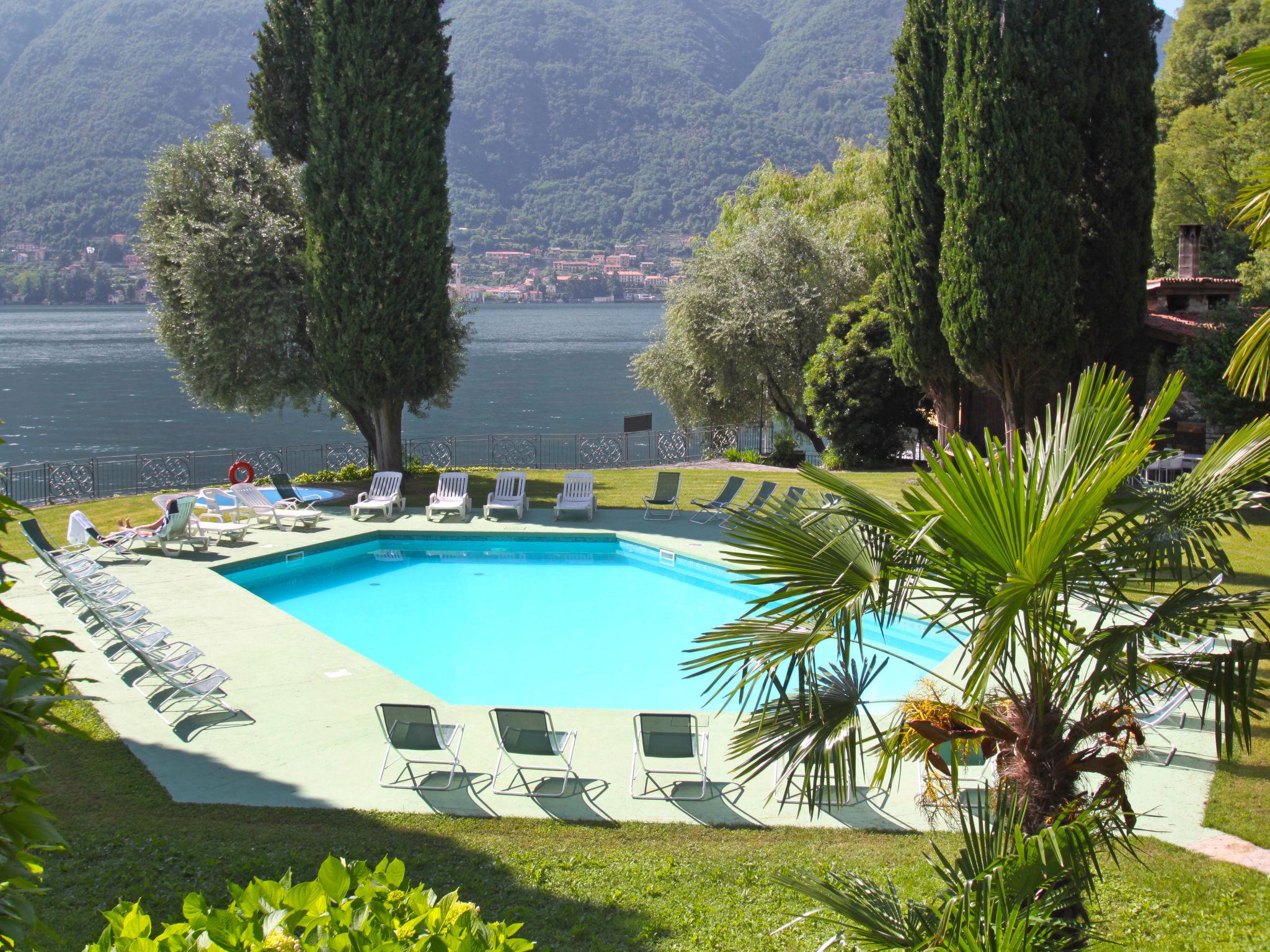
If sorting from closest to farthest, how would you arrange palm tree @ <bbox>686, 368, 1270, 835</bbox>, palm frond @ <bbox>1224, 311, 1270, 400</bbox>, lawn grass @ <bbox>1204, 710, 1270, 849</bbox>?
palm tree @ <bbox>686, 368, 1270, 835</bbox> < palm frond @ <bbox>1224, 311, 1270, 400</bbox> < lawn grass @ <bbox>1204, 710, 1270, 849</bbox>

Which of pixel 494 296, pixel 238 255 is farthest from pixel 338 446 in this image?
pixel 494 296

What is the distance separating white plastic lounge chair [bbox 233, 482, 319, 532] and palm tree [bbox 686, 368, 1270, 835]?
1453 centimetres

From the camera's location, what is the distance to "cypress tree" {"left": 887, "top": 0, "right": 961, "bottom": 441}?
1877cm

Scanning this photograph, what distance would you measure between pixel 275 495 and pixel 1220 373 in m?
16.9

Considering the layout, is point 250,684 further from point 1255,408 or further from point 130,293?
point 130,293

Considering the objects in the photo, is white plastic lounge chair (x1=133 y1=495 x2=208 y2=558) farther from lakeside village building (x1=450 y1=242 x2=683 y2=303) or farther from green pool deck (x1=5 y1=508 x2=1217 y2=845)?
lakeside village building (x1=450 y1=242 x2=683 y2=303)

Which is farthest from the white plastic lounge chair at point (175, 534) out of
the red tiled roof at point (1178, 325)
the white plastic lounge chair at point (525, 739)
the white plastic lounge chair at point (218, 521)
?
the red tiled roof at point (1178, 325)

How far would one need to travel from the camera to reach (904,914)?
14.7 feet

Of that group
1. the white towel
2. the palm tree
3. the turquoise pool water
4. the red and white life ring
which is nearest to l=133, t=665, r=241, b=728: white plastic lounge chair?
the turquoise pool water

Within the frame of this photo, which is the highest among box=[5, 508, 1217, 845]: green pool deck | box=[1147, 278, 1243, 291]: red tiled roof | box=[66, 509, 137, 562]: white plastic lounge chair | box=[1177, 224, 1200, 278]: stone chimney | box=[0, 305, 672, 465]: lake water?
box=[1177, 224, 1200, 278]: stone chimney

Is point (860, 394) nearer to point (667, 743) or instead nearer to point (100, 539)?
point (100, 539)

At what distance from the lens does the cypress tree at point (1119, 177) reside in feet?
58.7

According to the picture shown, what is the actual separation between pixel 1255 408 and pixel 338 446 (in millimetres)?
19848

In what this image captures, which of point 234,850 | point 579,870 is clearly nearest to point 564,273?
point 234,850
